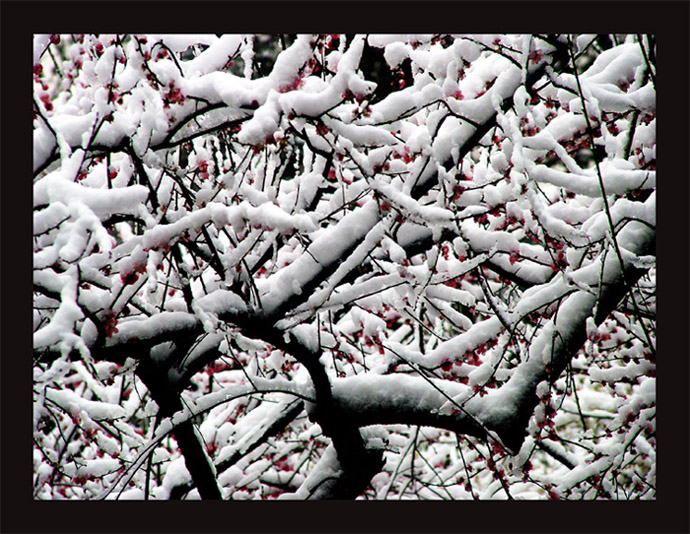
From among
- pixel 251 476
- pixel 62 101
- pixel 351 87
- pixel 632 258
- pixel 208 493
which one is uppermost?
pixel 62 101

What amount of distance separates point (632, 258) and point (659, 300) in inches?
7.8

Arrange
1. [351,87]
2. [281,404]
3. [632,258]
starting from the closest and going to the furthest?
[351,87] < [632,258] < [281,404]

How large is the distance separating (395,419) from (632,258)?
114 cm

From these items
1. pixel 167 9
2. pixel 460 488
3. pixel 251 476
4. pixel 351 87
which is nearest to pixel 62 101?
pixel 167 9

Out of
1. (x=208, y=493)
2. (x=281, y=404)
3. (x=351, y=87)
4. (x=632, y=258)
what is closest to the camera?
(x=351, y=87)

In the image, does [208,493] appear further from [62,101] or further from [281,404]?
[62,101]

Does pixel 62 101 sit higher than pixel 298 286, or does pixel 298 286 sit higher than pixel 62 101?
pixel 62 101

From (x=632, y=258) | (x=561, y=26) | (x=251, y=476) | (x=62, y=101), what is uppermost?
(x=62, y=101)

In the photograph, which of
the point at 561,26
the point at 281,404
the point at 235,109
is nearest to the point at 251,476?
the point at 281,404

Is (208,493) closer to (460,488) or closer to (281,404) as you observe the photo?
(281,404)

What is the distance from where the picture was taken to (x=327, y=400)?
2.46 meters

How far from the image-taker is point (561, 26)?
193 cm

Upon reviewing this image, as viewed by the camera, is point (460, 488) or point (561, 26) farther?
point (460, 488)

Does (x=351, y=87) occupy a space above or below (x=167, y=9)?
below
